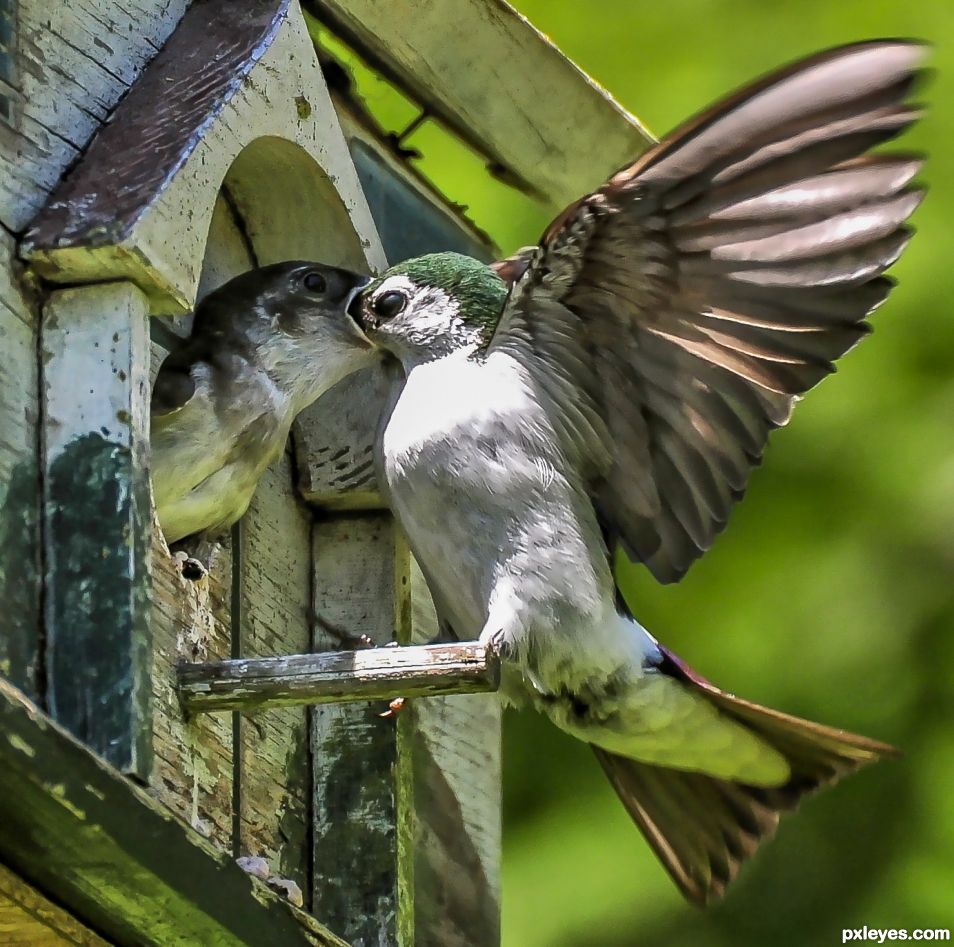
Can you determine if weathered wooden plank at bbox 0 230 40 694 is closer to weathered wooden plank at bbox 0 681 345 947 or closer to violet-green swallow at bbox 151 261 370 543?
weathered wooden plank at bbox 0 681 345 947

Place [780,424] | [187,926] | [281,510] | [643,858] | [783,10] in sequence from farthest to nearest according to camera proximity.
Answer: [783,10], [643,858], [281,510], [780,424], [187,926]

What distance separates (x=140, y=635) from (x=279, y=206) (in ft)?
3.31

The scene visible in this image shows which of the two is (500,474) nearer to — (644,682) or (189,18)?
(644,682)

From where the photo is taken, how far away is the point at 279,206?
3348 mm

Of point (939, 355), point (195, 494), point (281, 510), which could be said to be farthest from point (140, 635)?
point (939, 355)

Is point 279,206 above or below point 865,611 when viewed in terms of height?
above

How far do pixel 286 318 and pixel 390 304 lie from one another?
0.14m

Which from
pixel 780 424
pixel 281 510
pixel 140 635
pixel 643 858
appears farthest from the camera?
pixel 643 858

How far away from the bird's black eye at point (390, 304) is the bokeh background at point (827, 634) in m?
1.13

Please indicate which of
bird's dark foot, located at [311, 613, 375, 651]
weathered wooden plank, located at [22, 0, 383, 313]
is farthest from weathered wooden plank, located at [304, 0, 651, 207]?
bird's dark foot, located at [311, 613, 375, 651]

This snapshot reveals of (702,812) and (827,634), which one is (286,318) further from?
(827,634)

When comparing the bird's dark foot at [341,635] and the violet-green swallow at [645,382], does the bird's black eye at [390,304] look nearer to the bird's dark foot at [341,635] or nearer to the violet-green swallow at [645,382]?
the violet-green swallow at [645,382]

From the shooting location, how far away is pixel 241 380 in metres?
3.20

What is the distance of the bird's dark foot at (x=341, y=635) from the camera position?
3.23m
